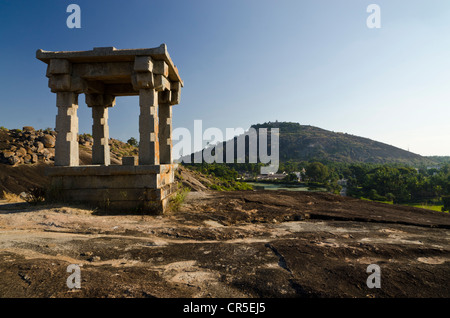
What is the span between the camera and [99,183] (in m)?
6.50

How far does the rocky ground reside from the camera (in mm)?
2547

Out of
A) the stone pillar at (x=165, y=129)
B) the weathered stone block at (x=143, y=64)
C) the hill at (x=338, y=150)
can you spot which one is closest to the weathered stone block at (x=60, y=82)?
the weathered stone block at (x=143, y=64)

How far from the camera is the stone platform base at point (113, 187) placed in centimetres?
638

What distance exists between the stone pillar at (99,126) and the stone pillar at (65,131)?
1.64 m

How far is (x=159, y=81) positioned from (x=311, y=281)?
6.33 metres

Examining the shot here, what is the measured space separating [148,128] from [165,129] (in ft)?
6.74

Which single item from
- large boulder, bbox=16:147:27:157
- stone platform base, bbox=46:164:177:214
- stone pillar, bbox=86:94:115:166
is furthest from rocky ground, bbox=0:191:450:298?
large boulder, bbox=16:147:27:157

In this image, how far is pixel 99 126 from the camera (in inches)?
348

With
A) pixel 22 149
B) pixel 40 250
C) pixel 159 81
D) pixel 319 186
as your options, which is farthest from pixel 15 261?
pixel 319 186

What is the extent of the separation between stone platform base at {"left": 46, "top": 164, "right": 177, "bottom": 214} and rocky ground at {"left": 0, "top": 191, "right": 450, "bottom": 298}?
19.7 inches

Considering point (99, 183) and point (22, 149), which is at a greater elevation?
point (22, 149)

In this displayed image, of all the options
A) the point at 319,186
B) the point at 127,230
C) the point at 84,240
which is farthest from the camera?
the point at 319,186
